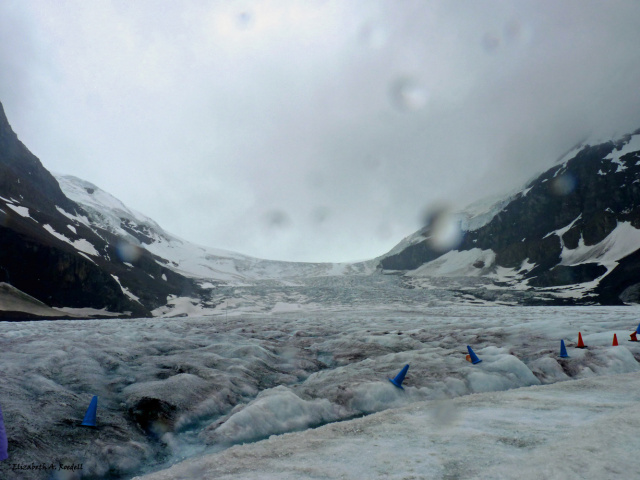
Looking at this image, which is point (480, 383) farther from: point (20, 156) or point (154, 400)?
point (20, 156)

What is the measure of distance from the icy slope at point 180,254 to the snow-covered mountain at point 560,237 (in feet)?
120

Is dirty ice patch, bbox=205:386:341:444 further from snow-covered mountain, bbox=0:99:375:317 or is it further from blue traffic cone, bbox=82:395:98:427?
snow-covered mountain, bbox=0:99:375:317

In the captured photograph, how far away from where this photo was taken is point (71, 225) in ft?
226

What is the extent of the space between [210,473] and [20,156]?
98.1 metres

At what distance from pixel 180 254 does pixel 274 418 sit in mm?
151541

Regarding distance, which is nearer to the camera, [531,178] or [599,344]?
[599,344]

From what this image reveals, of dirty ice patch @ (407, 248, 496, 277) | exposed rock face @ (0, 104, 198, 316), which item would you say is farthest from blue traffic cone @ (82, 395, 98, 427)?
dirty ice patch @ (407, 248, 496, 277)

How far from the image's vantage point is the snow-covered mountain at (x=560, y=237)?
75312mm

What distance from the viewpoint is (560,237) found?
334 ft

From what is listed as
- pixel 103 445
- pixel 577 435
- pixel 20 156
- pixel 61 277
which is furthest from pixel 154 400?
pixel 20 156

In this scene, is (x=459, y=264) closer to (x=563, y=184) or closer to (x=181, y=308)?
(x=563, y=184)

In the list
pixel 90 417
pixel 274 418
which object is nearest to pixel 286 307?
pixel 274 418

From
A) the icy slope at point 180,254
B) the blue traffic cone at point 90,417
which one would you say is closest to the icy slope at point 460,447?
the blue traffic cone at point 90,417

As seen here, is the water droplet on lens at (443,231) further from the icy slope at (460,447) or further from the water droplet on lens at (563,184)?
the icy slope at (460,447)
